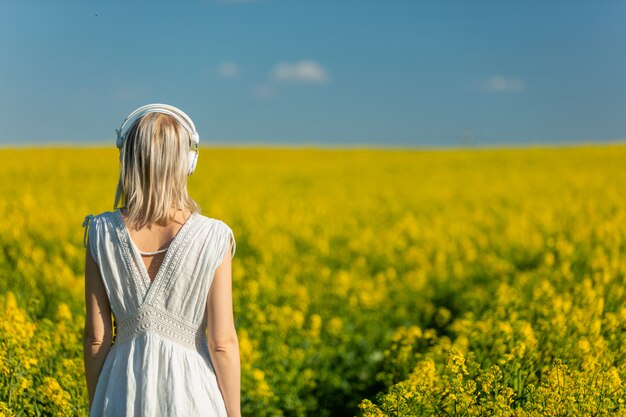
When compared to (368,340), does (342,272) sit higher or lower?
higher

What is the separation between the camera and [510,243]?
12148 millimetres

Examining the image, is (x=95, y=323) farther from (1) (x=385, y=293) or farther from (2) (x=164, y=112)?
(1) (x=385, y=293)

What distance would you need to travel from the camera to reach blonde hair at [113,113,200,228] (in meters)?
3.11

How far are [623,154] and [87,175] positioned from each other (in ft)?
72.0

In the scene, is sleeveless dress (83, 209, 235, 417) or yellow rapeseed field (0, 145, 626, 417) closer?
sleeveless dress (83, 209, 235, 417)

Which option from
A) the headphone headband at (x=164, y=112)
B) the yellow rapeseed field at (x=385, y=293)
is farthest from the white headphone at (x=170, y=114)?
the yellow rapeseed field at (x=385, y=293)

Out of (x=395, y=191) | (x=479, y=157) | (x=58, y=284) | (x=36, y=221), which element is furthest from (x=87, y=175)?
(x=479, y=157)

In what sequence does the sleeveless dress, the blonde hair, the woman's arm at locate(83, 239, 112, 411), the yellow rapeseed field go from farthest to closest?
the yellow rapeseed field < the woman's arm at locate(83, 239, 112, 411) < the sleeveless dress < the blonde hair

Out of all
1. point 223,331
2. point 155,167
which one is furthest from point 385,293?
point 155,167

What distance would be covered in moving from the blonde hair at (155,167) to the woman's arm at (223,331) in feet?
1.04

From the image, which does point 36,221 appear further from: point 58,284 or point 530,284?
point 530,284

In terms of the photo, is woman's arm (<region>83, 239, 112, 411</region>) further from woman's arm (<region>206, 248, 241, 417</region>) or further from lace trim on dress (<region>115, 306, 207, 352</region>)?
woman's arm (<region>206, 248, 241, 417</region>)

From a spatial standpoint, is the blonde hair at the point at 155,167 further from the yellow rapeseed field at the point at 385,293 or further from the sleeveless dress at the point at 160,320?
the yellow rapeseed field at the point at 385,293

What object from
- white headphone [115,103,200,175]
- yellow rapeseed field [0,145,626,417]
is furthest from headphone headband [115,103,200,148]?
yellow rapeseed field [0,145,626,417]
